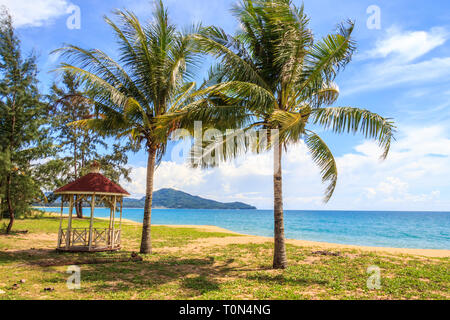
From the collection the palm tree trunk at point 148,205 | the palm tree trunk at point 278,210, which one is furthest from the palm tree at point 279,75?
the palm tree trunk at point 148,205

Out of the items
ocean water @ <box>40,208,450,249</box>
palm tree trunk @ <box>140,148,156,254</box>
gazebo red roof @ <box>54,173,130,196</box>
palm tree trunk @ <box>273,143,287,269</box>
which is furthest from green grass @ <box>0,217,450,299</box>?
ocean water @ <box>40,208,450,249</box>

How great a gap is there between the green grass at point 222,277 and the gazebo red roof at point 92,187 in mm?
2862

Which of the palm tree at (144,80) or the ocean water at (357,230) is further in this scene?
the ocean water at (357,230)

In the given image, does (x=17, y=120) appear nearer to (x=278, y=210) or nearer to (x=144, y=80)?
(x=144, y=80)

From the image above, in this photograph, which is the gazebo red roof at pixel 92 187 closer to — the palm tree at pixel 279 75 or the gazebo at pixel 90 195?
the gazebo at pixel 90 195

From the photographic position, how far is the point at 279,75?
1041cm

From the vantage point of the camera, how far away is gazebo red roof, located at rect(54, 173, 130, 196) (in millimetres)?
12891

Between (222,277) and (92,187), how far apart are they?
7.67 m

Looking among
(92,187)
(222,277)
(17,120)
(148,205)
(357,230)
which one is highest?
(17,120)

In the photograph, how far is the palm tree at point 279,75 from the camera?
9.09 m

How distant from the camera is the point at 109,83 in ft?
41.7

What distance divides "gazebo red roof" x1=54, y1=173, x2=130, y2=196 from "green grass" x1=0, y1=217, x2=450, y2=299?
2.86 metres

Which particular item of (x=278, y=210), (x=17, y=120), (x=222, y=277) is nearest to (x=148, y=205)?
(x=222, y=277)
